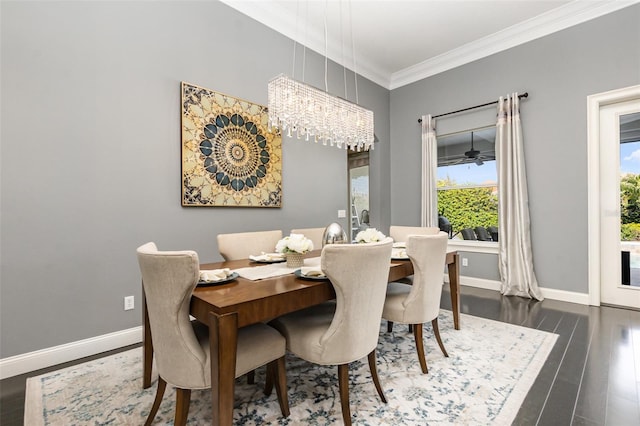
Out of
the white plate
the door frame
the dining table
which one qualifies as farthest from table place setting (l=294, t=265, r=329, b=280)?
the door frame

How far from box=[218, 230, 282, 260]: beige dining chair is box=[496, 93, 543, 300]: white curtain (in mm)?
2941

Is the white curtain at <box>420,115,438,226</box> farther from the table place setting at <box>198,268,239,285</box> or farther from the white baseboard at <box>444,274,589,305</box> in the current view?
the table place setting at <box>198,268,239,285</box>

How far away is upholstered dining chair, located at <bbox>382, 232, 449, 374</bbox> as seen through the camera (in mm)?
1943

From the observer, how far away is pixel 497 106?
3984mm

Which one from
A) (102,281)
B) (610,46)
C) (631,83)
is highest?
(610,46)

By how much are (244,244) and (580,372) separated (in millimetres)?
2501

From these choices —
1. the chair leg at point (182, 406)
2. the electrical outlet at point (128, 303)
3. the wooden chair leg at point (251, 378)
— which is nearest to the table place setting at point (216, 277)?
the chair leg at point (182, 406)

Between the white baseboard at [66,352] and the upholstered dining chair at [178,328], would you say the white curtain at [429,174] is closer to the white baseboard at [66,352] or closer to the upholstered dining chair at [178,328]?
the upholstered dining chair at [178,328]

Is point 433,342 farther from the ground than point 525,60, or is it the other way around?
point 525,60

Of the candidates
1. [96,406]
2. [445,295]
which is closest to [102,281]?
[96,406]

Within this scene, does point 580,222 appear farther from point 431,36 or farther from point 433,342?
point 431,36

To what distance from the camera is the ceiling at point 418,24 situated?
3285 mm

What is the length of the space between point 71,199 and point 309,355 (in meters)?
2.03

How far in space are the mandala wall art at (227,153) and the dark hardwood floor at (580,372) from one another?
4.92 ft
